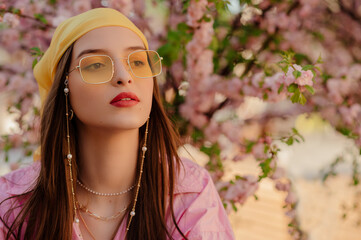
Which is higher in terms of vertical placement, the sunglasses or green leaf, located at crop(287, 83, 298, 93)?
the sunglasses

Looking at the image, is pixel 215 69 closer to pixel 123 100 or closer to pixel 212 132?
pixel 212 132

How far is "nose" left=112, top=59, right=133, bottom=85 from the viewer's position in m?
1.08

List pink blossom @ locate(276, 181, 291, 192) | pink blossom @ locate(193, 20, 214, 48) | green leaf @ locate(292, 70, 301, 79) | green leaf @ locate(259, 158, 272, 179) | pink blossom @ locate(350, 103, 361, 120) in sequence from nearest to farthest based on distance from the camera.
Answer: green leaf @ locate(292, 70, 301, 79) < green leaf @ locate(259, 158, 272, 179) < pink blossom @ locate(193, 20, 214, 48) < pink blossom @ locate(276, 181, 291, 192) < pink blossom @ locate(350, 103, 361, 120)

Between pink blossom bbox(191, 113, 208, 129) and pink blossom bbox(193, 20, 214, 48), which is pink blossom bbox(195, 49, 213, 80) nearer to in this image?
pink blossom bbox(193, 20, 214, 48)

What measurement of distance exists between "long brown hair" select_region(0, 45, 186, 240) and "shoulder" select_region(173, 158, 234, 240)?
3 cm

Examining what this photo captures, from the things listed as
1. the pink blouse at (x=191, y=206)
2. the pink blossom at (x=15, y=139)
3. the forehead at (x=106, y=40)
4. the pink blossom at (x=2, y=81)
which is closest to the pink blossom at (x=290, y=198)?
the pink blouse at (x=191, y=206)

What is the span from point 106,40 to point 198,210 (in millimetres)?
578

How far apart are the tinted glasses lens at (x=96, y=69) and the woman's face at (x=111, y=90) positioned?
0.04 feet

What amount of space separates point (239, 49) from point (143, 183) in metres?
1.11

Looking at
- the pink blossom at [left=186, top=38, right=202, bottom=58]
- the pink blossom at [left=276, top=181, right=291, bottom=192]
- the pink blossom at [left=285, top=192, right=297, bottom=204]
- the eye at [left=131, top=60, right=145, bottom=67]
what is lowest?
the pink blossom at [left=285, top=192, right=297, bottom=204]

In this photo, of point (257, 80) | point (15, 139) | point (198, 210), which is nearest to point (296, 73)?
point (257, 80)

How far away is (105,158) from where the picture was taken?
1197mm

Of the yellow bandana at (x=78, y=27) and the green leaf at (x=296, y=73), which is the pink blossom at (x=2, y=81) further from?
the green leaf at (x=296, y=73)

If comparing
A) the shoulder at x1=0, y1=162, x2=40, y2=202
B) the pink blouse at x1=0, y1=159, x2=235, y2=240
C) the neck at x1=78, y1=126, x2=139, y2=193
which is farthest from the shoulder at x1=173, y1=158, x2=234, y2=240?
the shoulder at x1=0, y1=162, x2=40, y2=202
